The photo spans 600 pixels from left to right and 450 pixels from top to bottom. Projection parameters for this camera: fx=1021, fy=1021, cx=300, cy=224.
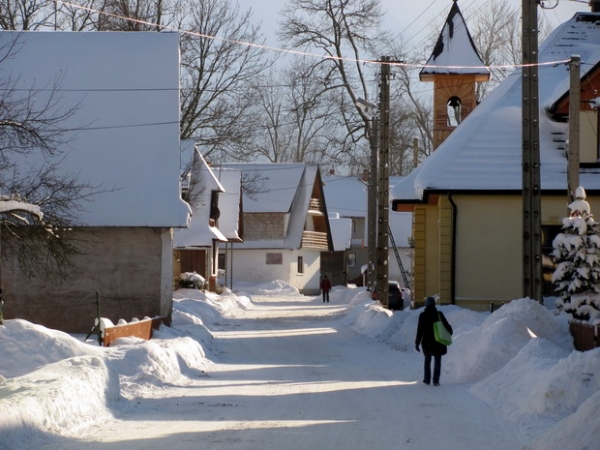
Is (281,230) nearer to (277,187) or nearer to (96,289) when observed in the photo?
(277,187)

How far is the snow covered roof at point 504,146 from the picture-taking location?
28078 mm

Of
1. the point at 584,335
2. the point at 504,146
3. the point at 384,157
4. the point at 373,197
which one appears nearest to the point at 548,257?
the point at 504,146

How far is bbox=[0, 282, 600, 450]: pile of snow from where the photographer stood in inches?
Answer: 431

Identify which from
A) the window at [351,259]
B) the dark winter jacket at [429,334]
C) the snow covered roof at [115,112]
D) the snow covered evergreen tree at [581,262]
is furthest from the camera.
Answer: the window at [351,259]

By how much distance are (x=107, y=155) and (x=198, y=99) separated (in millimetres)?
17937

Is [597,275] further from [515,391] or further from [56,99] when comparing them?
[56,99]

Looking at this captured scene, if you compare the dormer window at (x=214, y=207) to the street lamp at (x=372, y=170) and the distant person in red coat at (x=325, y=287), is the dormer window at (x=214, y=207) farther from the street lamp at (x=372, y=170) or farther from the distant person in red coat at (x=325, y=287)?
the street lamp at (x=372, y=170)

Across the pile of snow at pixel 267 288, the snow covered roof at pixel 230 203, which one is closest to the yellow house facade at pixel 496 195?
the snow covered roof at pixel 230 203

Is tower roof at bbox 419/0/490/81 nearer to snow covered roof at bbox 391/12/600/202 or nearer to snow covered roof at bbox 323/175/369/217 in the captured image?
snow covered roof at bbox 391/12/600/202

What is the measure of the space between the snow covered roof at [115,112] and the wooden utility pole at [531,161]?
1036 cm

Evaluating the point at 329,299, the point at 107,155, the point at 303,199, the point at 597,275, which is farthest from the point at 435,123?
the point at 303,199

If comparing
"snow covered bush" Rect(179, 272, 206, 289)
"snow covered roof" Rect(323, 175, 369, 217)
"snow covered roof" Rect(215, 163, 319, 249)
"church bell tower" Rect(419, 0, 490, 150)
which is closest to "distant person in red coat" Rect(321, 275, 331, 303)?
"snow covered bush" Rect(179, 272, 206, 289)

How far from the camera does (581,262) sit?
2094 cm

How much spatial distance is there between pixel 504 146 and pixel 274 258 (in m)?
42.2
